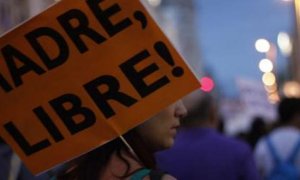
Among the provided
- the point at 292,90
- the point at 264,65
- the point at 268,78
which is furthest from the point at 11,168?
the point at 268,78

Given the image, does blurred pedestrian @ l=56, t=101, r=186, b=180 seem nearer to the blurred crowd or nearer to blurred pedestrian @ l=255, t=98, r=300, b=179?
the blurred crowd

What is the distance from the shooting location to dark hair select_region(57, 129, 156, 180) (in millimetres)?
3457

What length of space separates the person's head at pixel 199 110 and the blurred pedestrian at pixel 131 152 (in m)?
1.89

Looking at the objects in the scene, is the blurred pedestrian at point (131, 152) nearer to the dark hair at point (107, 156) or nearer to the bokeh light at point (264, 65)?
the dark hair at point (107, 156)

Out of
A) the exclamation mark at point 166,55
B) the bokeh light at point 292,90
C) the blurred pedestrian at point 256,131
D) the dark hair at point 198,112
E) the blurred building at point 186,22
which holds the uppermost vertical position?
the exclamation mark at point 166,55

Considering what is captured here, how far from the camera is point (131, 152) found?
3.45 metres

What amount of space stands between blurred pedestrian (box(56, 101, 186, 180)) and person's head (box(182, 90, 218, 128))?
189 cm

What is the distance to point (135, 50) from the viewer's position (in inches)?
135

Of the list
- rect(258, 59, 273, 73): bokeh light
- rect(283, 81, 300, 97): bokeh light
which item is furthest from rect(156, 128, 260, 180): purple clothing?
rect(258, 59, 273, 73): bokeh light

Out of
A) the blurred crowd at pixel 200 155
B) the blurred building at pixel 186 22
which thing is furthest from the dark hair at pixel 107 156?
the blurred building at pixel 186 22

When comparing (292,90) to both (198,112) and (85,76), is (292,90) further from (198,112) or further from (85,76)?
(85,76)

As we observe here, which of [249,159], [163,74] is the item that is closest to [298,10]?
[249,159]

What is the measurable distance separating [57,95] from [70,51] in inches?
6.8

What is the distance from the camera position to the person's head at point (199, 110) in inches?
216
